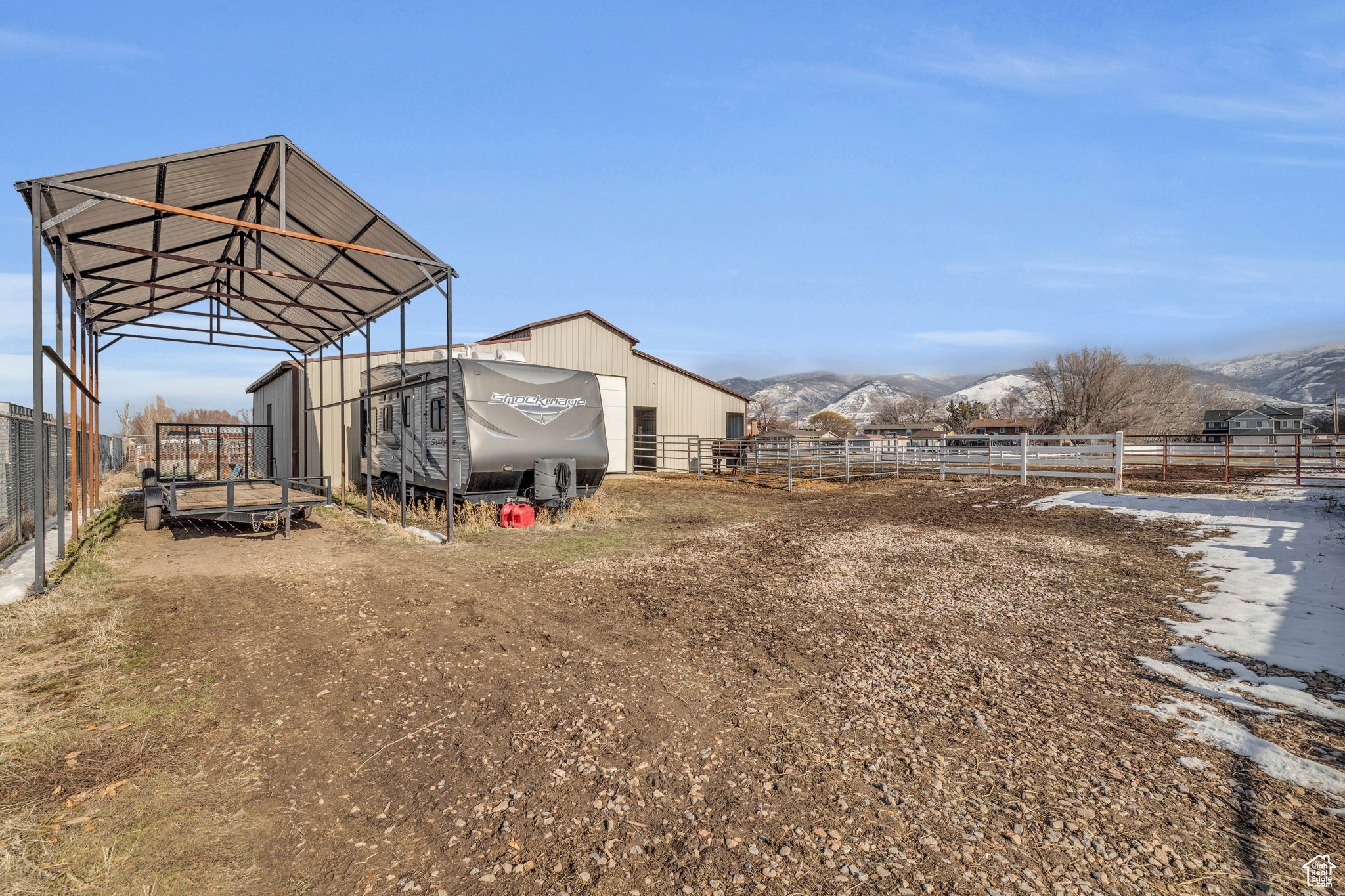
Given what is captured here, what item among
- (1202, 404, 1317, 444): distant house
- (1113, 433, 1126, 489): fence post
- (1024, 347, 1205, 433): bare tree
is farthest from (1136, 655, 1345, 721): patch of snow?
(1202, 404, 1317, 444): distant house

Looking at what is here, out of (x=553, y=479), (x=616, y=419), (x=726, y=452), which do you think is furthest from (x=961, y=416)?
(x=553, y=479)

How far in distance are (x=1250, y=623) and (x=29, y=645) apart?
32.9 feet

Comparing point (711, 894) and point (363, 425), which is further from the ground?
point (363, 425)

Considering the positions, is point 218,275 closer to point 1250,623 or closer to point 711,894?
point 711,894

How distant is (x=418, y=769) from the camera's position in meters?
3.12

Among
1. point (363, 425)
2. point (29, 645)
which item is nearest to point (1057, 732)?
point (29, 645)

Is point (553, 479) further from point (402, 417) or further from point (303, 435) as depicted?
point (303, 435)

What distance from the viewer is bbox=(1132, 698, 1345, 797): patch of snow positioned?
298 centimetres

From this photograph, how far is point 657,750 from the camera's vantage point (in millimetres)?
3307

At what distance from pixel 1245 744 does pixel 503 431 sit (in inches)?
391

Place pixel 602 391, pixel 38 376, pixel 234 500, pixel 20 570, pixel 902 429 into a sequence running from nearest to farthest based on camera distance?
1. pixel 38 376
2. pixel 20 570
3. pixel 234 500
4. pixel 602 391
5. pixel 902 429

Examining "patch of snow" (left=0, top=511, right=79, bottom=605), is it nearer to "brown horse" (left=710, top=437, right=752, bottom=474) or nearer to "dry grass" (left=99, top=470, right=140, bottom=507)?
"dry grass" (left=99, top=470, right=140, bottom=507)

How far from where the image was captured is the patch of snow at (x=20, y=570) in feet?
19.2

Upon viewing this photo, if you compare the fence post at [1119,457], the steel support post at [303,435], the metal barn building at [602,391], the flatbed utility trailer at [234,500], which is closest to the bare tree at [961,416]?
the metal barn building at [602,391]
